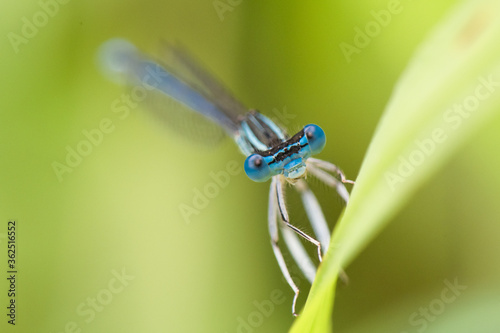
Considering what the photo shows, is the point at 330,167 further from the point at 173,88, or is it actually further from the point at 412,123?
the point at 173,88

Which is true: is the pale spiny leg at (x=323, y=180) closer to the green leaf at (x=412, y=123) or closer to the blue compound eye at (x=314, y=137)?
the blue compound eye at (x=314, y=137)

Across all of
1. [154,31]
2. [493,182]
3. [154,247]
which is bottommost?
[493,182]

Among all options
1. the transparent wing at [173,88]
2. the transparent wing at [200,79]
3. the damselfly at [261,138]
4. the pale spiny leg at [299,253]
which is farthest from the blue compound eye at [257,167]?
the transparent wing at [173,88]

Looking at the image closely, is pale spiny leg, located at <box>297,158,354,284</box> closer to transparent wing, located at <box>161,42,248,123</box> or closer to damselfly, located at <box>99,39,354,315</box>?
damselfly, located at <box>99,39,354,315</box>

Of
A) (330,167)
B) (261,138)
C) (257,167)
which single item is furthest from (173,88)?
(330,167)

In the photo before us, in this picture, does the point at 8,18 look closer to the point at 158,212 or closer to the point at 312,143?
the point at 158,212

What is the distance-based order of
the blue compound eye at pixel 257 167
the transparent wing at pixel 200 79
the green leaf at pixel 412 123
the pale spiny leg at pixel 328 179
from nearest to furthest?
the green leaf at pixel 412 123
the blue compound eye at pixel 257 167
the pale spiny leg at pixel 328 179
the transparent wing at pixel 200 79

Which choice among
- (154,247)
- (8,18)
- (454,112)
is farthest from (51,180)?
(454,112)
